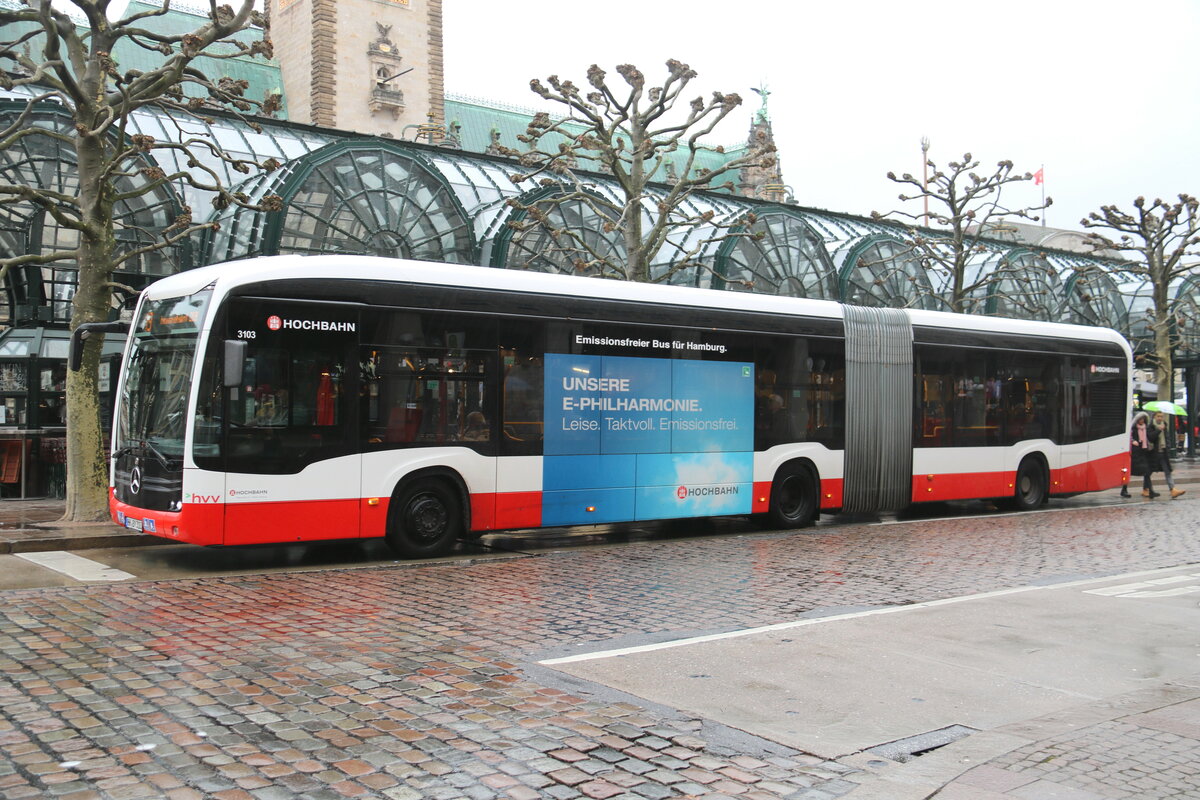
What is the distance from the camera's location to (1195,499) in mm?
23078

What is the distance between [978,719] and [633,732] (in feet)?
6.36

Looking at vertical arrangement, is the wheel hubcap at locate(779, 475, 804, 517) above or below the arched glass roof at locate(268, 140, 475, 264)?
below

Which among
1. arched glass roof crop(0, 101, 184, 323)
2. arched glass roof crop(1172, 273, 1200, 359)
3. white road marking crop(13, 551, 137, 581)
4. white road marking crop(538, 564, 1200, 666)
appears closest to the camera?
white road marking crop(538, 564, 1200, 666)

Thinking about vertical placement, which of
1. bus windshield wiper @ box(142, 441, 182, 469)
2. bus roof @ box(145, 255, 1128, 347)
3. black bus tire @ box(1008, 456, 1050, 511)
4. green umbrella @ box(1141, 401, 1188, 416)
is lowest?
black bus tire @ box(1008, 456, 1050, 511)

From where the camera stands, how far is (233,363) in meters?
10.9

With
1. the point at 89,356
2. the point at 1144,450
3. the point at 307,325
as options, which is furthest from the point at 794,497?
the point at 1144,450

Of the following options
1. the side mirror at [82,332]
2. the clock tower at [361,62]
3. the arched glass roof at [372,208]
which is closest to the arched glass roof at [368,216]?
the arched glass roof at [372,208]

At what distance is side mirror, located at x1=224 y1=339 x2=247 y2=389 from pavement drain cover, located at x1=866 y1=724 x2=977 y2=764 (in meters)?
7.55

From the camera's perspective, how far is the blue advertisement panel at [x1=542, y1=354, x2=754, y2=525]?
44.5 feet

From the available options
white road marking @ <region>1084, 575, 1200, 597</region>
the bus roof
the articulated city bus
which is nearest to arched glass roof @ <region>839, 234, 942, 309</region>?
the articulated city bus

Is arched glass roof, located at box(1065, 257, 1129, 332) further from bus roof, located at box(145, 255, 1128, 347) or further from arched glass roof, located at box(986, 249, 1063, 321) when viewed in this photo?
bus roof, located at box(145, 255, 1128, 347)

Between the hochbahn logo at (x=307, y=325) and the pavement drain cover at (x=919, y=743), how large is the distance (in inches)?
311

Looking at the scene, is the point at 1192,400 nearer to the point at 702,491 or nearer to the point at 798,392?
the point at 798,392

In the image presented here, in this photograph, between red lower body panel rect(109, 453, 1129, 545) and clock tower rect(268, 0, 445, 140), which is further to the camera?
clock tower rect(268, 0, 445, 140)
